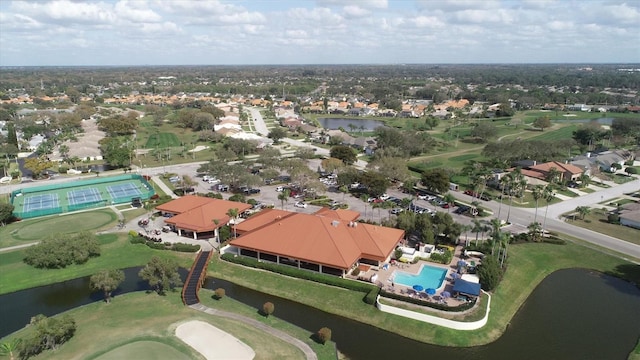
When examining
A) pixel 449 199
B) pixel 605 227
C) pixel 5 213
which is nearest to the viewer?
pixel 5 213

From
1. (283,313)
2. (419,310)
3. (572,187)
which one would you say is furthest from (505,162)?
(283,313)

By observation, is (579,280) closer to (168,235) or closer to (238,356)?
(238,356)

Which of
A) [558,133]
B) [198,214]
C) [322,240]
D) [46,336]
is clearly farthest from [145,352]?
[558,133]

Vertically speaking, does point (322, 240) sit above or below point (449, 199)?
above

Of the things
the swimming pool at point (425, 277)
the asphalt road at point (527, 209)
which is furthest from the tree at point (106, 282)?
the asphalt road at point (527, 209)

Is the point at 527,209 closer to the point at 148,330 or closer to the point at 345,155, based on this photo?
the point at 345,155

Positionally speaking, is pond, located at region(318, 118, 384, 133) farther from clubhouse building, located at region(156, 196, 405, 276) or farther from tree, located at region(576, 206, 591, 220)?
clubhouse building, located at region(156, 196, 405, 276)
